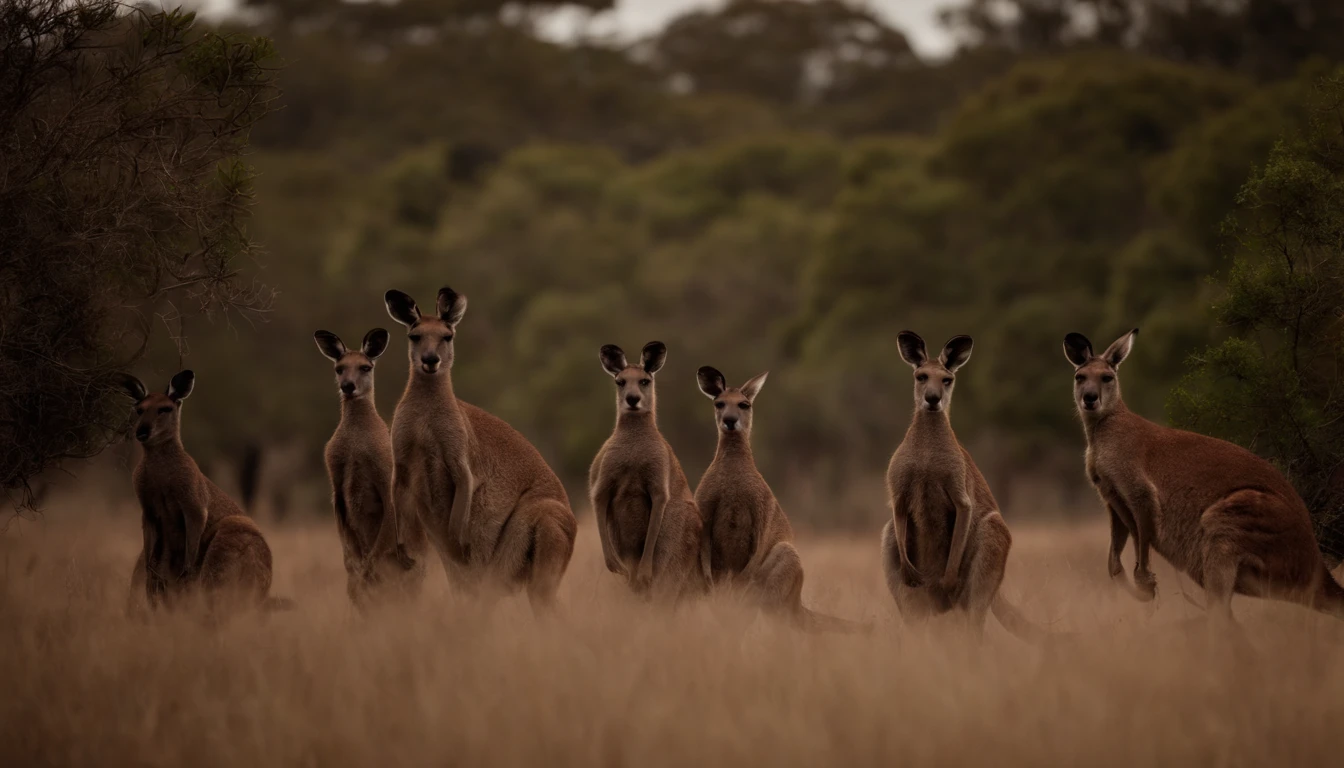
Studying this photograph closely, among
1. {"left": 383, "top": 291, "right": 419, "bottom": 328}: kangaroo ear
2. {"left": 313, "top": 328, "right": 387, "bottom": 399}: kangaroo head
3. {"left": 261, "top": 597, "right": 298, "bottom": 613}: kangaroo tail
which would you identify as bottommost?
{"left": 261, "top": 597, "right": 298, "bottom": 613}: kangaroo tail

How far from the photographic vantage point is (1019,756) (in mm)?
5750

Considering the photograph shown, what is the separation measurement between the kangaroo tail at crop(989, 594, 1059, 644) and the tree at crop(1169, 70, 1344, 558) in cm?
273

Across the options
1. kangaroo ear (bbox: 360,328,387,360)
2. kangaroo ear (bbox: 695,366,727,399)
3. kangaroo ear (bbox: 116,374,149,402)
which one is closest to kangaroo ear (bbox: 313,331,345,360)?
kangaroo ear (bbox: 360,328,387,360)

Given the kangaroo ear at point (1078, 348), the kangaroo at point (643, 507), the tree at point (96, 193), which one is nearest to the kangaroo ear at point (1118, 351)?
the kangaroo ear at point (1078, 348)

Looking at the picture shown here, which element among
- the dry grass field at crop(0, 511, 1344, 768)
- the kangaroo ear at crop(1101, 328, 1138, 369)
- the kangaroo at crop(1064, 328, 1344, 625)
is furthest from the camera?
the kangaroo ear at crop(1101, 328, 1138, 369)

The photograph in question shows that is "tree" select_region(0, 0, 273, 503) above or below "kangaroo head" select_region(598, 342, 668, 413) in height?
above

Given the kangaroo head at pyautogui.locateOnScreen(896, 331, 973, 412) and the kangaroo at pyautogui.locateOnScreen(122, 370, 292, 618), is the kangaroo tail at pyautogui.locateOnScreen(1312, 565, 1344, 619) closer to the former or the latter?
the kangaroo head at pyautogui.locateOnScreen(896, 331, 973, 412)

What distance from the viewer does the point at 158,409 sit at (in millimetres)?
9492

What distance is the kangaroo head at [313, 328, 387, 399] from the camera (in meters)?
9.73

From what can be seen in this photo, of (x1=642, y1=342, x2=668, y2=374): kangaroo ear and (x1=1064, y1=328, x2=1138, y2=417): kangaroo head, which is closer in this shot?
(x1=1064, y1=328, x2=1138, y2=417): kangaroo head

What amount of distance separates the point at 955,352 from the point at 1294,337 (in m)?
2.80

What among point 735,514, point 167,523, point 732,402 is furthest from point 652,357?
point 167,523

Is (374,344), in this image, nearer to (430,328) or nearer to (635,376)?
(430,328)

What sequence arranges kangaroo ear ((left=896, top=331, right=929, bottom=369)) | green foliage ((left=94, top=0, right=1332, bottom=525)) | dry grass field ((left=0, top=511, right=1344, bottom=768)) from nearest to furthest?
dry grass field ((left=0, top=511, right=1344, bottom=768)), kangaroo ear ((left=896, top=331, right=929, bottom=369)), green foliage ((left=94, top=0, right=1332, bottom=525))
